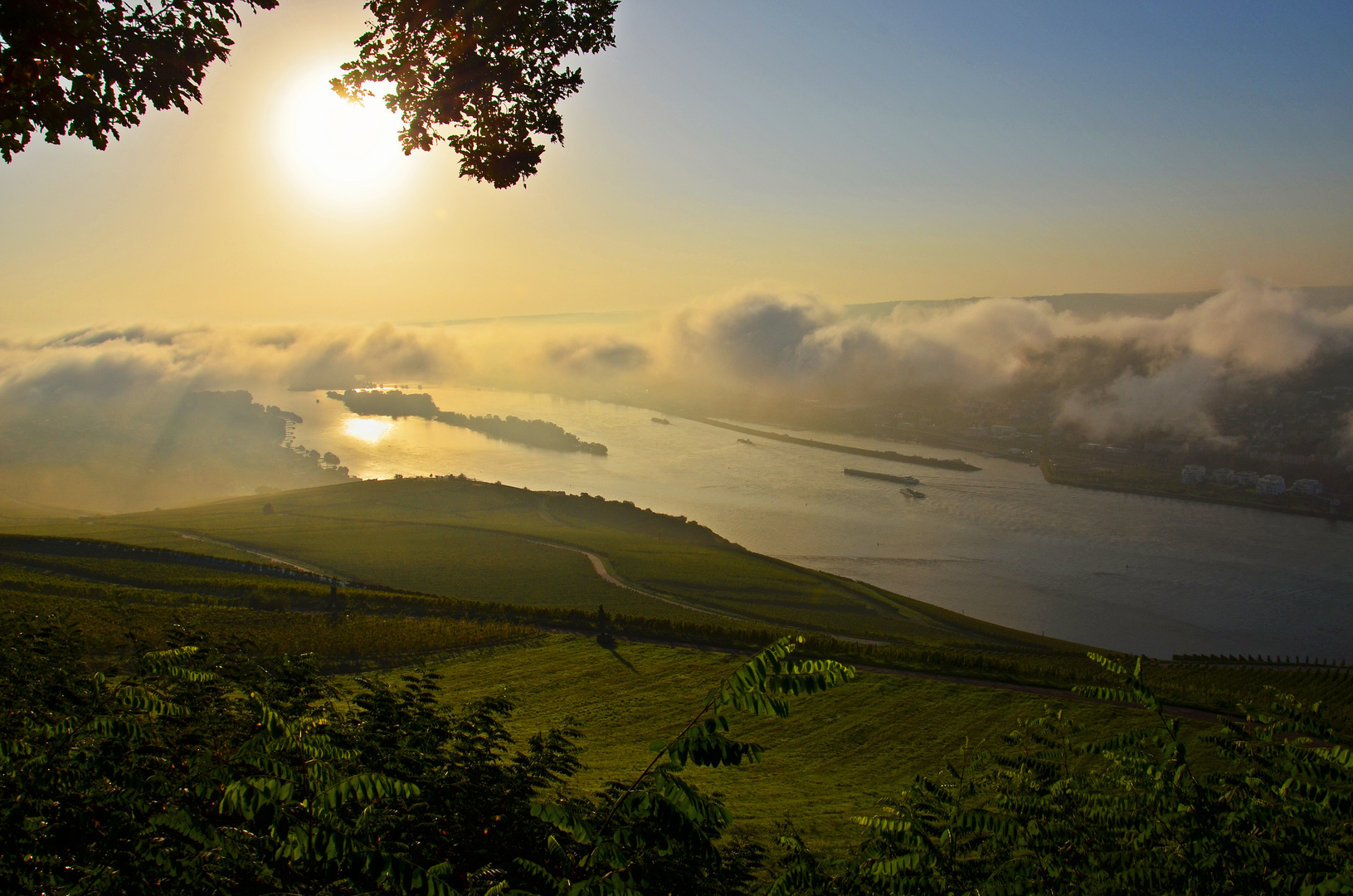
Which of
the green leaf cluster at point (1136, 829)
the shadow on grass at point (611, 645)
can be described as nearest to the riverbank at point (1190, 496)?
the shadow on grass at point (611, 645)

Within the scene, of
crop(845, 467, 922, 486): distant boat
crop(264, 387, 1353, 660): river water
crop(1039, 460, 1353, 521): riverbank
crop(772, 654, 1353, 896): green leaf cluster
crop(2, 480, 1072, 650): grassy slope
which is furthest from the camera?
crop(845, 467, 922, 486): distant boat

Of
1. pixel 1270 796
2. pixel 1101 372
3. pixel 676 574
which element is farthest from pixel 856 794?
pixel 1101 372

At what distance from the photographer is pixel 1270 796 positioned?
14.6 feet

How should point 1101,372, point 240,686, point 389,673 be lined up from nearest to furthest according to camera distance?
point 240,686 < point 389,673 < point 1101,372

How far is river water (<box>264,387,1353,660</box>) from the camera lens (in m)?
36.0

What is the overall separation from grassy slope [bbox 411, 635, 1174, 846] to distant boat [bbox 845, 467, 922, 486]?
50929mm

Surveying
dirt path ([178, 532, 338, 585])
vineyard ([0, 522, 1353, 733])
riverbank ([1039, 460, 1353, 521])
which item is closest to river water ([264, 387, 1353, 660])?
riverbank ([1039, 460, 1353, 521])

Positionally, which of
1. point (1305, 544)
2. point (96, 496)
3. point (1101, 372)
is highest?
point (1101, 372)

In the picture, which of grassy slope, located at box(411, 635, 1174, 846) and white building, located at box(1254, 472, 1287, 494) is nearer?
grassy slope, located at box(411, 635, 1174, 846)

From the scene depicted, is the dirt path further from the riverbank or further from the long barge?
the riverbank

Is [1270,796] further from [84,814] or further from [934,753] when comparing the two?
[934,753]

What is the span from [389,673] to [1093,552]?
146ft

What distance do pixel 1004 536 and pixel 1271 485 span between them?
3640 centimetres

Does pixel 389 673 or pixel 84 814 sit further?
pixel 389 673
